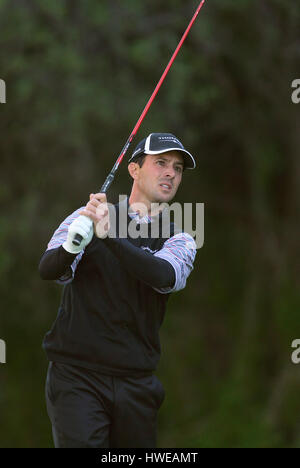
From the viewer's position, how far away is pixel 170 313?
452 inches

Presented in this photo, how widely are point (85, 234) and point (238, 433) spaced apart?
672 centimetres

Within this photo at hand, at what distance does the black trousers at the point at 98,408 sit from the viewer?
11.8ft

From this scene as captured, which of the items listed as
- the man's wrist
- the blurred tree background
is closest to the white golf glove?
the man's wrist

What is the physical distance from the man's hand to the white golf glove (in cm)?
2

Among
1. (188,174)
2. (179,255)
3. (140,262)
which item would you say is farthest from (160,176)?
(188,174)

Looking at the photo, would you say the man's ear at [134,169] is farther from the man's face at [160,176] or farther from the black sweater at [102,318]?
the black sweater at [102,318]

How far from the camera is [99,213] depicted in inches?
134

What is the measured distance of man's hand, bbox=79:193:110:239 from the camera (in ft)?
11.1

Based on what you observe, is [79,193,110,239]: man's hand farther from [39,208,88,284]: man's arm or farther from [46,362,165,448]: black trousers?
[46,362,165,448]: black trousers

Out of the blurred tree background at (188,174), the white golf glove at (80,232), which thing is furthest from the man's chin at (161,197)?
the blurred tree background at (188,174)

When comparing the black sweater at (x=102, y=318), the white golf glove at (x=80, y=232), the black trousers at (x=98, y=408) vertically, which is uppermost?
the white golf glove at (x=80, y=232)

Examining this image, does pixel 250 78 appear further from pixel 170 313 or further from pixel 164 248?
pixel 164 248

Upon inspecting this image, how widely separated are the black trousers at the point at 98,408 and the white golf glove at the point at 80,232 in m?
0.62

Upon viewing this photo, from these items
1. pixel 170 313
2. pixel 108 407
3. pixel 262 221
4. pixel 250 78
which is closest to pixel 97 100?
pixel 250 78
